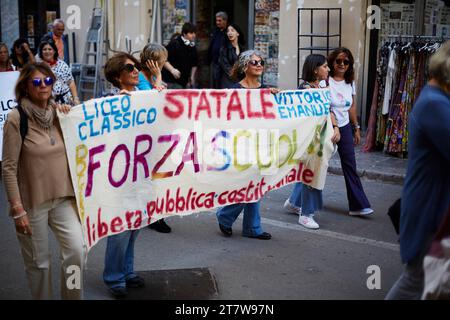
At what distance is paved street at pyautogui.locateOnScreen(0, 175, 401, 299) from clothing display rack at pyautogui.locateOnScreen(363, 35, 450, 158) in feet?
8.80

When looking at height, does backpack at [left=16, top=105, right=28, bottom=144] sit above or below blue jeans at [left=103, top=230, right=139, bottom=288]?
above

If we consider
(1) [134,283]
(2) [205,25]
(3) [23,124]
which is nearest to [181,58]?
(2) [205,25]

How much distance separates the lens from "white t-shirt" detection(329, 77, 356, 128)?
6766 mm

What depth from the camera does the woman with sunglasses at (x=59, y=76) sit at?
8.02 meters

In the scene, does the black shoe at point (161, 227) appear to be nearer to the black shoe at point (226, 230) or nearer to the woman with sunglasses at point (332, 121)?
the black shoe at point (226, 230)

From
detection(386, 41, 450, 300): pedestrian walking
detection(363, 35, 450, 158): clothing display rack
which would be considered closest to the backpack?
detection(386, 41, 450, 300): pedestrian walking

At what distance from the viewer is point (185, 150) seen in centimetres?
521

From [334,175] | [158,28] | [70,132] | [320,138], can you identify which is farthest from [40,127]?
[158,28]

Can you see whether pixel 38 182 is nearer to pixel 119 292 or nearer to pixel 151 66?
pixel 119 292

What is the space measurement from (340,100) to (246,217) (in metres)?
1.59

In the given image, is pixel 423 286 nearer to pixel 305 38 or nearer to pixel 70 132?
pixel 70 132

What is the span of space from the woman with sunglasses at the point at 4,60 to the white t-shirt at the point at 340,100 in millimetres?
4200

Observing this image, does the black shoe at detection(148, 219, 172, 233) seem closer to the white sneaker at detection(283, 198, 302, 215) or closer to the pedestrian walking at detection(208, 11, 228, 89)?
the white sneaker at detection(283, 198, 302, 215)

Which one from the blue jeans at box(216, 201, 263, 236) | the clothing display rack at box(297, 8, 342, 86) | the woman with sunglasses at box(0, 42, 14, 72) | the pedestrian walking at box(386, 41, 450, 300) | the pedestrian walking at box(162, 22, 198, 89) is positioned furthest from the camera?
the clothing display rack at box(297, 8, 342, 86)
